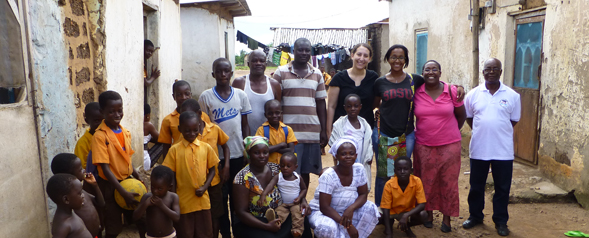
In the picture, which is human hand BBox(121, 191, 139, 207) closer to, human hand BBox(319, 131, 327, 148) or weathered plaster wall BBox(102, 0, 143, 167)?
weathered plaster wall BBox(102, 0, 143, 167)

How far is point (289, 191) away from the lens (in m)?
3.31

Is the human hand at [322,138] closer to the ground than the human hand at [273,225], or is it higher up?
higher up

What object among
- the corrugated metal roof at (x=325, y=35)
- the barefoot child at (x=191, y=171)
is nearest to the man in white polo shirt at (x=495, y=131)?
the barefoot child at (x=191, y=171)

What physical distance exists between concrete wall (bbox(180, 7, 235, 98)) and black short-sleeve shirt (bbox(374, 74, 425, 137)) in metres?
7.52

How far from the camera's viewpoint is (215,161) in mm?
3123

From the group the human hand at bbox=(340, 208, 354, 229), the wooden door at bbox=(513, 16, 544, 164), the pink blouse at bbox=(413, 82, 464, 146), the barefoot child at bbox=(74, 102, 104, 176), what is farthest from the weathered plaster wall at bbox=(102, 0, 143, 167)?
the wooden door at bbox=(513, 16, 544, 164)

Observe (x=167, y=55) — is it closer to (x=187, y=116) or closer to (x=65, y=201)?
A: (x=187, y=116)

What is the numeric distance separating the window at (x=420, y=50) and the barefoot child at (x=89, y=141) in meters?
7.47

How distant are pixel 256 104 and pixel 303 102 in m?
0.41

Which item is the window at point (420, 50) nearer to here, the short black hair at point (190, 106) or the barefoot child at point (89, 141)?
the short black hair at point (190, 106)

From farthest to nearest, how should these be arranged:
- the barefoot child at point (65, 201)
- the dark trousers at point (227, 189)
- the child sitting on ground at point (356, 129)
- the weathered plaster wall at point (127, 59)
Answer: the weathered plaster wall at point (127, 59), the child sitting on ground at point (356, 129), the dark trousers at point (227, 189), the barefoot child at point (65, 201)

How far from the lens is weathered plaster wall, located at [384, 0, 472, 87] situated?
7164 mm

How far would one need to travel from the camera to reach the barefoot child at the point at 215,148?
10.5ft

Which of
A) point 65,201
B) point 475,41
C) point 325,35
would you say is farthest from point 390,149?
point 325,35
